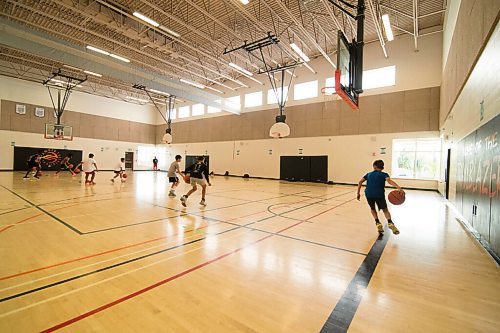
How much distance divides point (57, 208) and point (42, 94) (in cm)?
2228

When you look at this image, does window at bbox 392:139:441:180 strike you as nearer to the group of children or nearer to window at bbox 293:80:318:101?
window at bbox 293:80:318:101

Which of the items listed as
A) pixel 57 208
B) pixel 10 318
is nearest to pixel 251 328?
pixel 10 318

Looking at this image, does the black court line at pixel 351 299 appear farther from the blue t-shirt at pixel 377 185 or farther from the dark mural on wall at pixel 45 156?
the dark mural on wall at pixel 45 156

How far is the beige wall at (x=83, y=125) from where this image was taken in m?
20.6

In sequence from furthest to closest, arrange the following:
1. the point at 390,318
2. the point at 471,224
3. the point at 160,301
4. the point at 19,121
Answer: the point at 19,121
the point at 471,224
the point at 160,301
the point at 390,318

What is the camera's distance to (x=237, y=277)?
284cm

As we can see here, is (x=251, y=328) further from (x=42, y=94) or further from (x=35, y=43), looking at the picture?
(x=42, y=94)

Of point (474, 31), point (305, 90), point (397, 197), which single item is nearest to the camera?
point (397, 197)

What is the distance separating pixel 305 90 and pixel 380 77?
199 inches

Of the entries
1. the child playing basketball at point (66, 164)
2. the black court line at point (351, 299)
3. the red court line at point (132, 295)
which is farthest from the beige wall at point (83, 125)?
the black court line at point (351, 299)

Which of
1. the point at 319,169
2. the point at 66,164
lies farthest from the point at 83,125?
the point at 319,169

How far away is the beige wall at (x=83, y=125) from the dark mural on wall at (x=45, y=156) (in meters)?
1.65

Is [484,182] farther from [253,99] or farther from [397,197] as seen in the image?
[253,99]

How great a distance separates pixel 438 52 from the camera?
1359 centimetres
